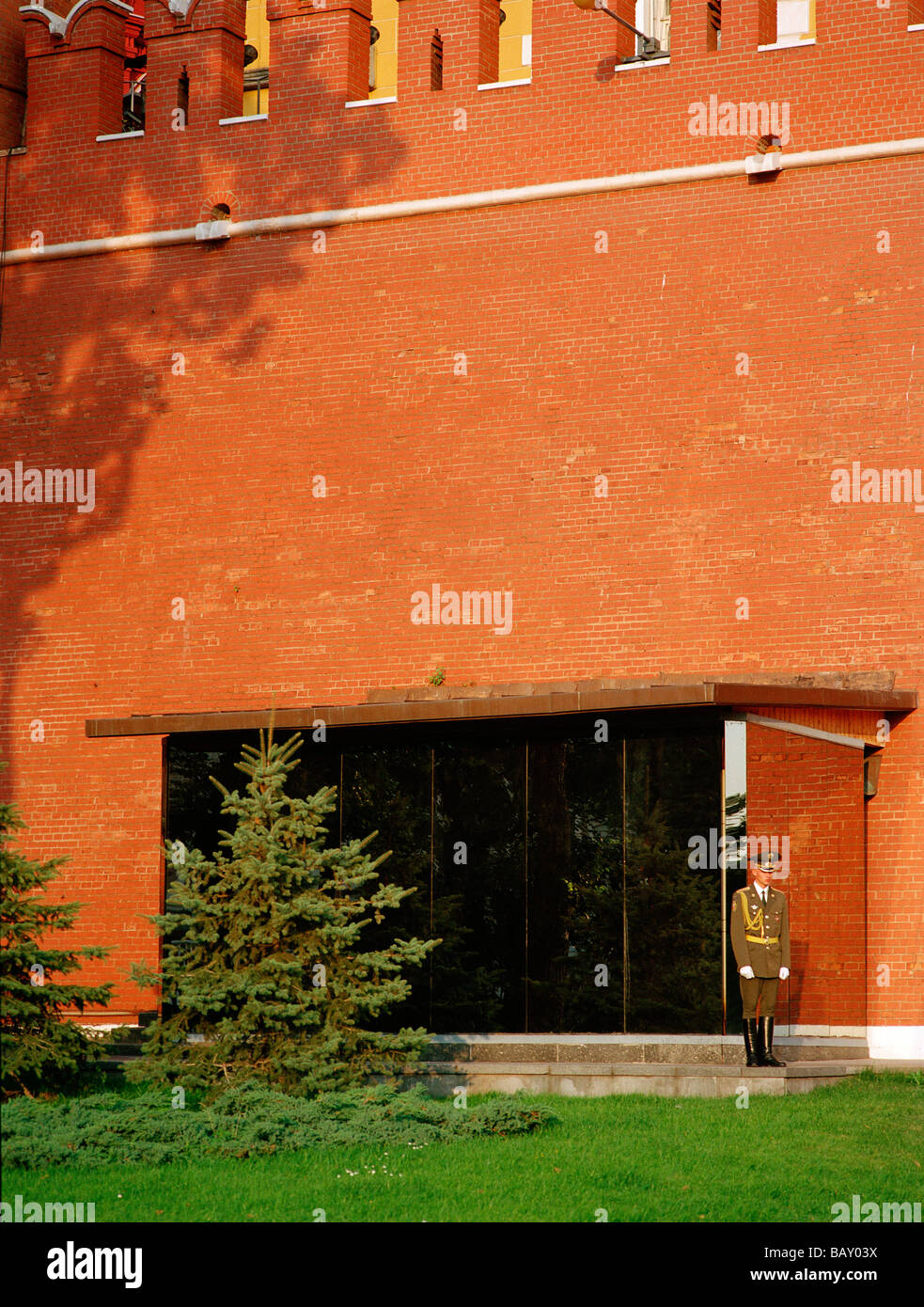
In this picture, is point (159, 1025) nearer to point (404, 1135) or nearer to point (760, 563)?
point (404, 1135)

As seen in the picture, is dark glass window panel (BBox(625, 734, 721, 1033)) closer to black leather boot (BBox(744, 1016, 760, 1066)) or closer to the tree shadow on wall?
black leather boot (BBox(744, 1016, 760, 1066))

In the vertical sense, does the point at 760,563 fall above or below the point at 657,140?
below

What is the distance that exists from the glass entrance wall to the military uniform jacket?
0.29 metres

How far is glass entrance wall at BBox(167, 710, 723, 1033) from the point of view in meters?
15.8

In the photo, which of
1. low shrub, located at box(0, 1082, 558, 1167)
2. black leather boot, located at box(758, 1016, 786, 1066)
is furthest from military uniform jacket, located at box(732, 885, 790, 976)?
low shrub, located at box(0, 1082, 558, 1167)

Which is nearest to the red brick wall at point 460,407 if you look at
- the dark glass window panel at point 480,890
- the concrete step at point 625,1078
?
the dark glass window panel at point 480,890

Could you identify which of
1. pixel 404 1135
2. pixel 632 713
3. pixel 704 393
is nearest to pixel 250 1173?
pixel 404 1135

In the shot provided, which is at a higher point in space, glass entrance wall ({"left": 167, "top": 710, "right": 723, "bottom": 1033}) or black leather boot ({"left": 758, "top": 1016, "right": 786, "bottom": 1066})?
glass entrance wall ({"left": 167, "top": 710, "right": 723, "bottom": 1033})

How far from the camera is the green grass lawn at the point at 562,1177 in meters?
10.0

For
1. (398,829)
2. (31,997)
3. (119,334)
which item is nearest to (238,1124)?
(31,997)

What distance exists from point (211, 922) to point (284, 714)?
4.29 m

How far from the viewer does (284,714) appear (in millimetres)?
17406

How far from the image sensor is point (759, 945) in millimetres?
15141

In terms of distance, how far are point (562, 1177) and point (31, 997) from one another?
4.25 metres
